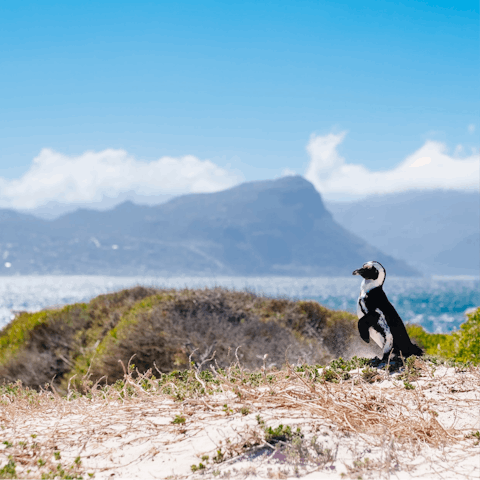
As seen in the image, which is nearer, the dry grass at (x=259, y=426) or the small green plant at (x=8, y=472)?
the small green plant at (x=8, y=472)

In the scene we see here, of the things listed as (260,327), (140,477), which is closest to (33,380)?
(260,327)

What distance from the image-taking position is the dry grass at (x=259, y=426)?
12.3 ft

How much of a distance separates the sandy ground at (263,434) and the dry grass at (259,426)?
0.03 ft

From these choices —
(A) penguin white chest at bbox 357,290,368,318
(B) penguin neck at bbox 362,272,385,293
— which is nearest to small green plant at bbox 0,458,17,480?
(A) penguin white chest at bbox 357,290,368,318

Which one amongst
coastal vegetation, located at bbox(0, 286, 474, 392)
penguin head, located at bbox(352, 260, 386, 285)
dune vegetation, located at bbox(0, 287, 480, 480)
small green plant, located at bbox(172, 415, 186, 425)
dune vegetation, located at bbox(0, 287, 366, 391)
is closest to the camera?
dune vegetation, located at bbox(0, 287, 480, 480)

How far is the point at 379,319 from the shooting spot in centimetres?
580

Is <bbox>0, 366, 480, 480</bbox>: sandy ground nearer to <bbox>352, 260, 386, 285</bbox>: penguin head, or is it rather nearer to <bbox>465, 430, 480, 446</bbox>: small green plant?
<bbox>465, 430, 480, 446</bbox>: small green plant

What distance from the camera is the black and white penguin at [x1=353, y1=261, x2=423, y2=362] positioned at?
19.0ft

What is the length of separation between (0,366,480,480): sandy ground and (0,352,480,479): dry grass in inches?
0.4

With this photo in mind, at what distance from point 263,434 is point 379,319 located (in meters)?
2.41

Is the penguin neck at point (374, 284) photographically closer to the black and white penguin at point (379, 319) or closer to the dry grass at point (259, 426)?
the black and white penguin at point (379, 319)

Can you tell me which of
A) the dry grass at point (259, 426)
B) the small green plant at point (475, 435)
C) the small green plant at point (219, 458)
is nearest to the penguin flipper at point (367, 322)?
the dry grass at point (259, 426)

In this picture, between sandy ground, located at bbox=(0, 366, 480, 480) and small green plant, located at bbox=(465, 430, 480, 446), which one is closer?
sandy ground, located at bbox=(0, 366, 480, 480)

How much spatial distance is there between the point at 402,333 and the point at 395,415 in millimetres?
1647
